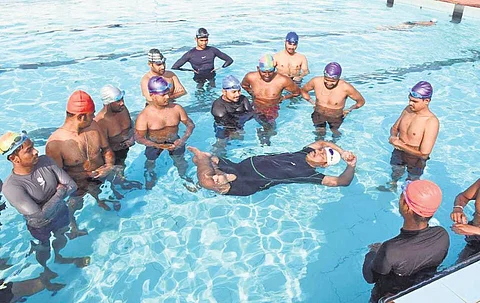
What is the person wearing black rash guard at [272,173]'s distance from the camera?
527 cm

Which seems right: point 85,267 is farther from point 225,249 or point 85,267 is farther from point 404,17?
point 404,17

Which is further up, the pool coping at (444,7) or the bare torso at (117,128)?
the pool coping at (444,7)

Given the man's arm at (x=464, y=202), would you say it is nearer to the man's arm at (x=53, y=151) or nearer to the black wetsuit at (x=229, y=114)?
the black wetsuit at (x=229, y=114)

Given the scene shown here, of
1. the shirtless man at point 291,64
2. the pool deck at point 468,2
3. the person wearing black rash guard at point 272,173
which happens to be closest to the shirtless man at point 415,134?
the person wearing black rash guard at point 272,173

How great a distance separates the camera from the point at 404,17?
1714 centimetres

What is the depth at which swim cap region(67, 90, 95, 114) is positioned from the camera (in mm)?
4301

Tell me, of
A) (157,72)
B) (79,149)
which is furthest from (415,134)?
(79,149)

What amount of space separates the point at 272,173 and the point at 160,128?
1.88 meters

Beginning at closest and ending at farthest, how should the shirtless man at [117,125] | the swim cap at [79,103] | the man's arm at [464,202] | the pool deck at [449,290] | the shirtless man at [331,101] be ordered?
the pool deck at [449,290] < the man's arm at [464,202] < the swim cap at [79,103] < the shirtless man at [117,125] < the shirtless man at [331,101]

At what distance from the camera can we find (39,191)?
406cm

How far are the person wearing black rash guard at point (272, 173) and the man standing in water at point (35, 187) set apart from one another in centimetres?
185

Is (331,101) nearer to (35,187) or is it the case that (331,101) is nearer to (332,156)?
(332,156)

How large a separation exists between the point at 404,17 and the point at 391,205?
14033 millimetres

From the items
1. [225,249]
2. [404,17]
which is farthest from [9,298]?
[404,17]
